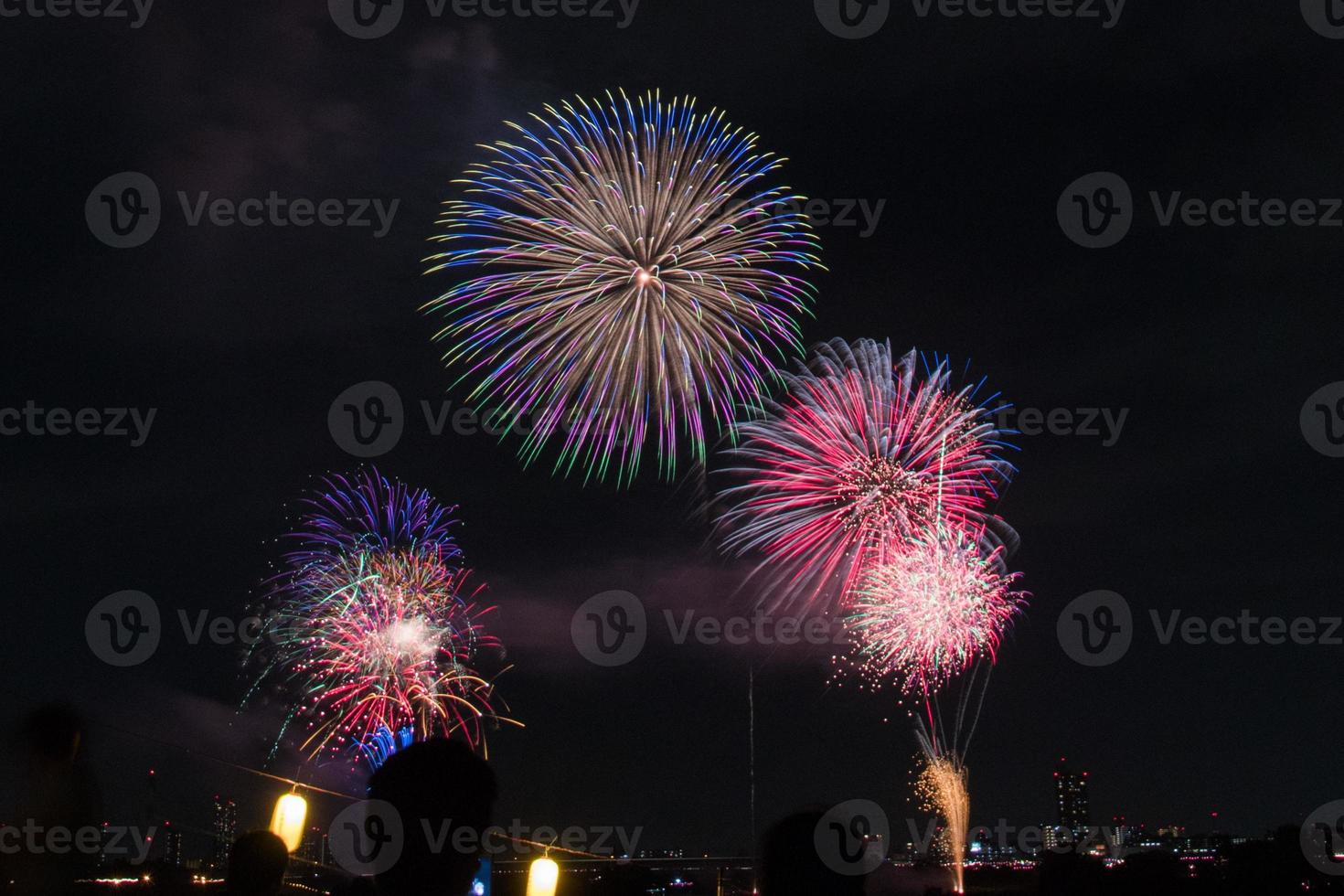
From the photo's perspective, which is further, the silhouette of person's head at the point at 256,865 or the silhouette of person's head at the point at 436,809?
the silhouette of person's head at the point at 256,865

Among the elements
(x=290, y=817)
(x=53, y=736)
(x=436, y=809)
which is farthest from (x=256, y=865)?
(x=290, y=817)

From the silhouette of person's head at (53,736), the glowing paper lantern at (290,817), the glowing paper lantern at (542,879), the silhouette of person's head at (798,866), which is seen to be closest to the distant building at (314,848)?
the glowing paper lantern at (290,817)

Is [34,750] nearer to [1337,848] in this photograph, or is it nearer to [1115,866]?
[1115,866]

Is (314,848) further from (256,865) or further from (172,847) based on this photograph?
(256,865)

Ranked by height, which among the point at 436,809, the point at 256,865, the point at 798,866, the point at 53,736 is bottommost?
the point at 256,865

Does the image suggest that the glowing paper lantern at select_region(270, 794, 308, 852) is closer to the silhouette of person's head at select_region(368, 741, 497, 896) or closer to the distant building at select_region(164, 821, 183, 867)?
the distant building at select_region(164, 821, 183, 867)

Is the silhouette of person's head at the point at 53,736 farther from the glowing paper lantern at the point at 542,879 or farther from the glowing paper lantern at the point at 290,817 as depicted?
the glowing paper lantern at the point at 542,879

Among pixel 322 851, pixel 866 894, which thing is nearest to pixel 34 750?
pixel 866 894
